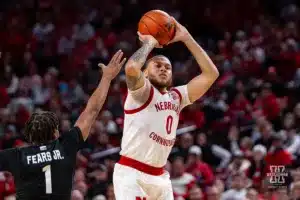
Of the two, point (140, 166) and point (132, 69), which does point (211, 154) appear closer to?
point (140, 166)

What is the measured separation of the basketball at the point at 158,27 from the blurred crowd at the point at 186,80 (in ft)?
11.5

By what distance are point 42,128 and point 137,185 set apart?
1.71 metres

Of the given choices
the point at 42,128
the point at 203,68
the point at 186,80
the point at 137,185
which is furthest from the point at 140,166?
the point at 186,80

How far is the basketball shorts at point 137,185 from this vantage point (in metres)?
7.77

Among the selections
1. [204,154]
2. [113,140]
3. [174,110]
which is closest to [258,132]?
[204,154]

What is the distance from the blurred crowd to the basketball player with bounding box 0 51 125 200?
16.1 ft

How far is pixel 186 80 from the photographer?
674 inches

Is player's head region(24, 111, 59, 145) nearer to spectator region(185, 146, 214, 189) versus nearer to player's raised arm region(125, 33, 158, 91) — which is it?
player's raised arm region(125, 33, 158, 91)

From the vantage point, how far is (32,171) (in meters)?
6.26

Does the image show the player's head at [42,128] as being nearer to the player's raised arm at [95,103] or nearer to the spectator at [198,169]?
the player's raised arm at [95,103]

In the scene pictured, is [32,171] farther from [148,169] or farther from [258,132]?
[258,132]

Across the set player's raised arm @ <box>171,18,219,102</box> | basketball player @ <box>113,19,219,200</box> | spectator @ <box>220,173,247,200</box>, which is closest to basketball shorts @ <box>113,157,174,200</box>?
basketball player @ <box>113,19,219,200</box>

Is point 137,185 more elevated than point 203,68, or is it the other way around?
point 203,68

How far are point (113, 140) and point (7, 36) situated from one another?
6.37 meters
